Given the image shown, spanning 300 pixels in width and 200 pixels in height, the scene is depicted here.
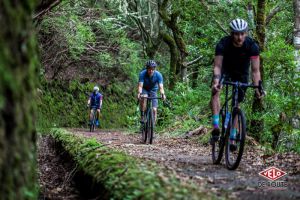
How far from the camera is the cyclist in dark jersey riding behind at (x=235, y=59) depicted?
22.2ft

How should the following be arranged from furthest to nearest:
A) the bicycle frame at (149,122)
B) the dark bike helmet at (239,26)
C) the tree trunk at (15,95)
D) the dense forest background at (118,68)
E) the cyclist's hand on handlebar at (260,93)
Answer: the bicycle frame at (149,122)
the dark bike helmet at (239,26)
the cyclist's hand on handlebar at (260,93)
the dense forest background at (118,68)
the tree trunk at (15,95)

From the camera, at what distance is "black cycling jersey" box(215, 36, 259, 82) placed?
6887 mm

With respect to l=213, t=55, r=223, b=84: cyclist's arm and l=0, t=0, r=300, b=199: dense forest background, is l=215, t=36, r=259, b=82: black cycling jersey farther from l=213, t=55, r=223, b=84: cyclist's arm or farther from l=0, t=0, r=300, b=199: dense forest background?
l=0, t=0, r=300, b=199: dense forest background

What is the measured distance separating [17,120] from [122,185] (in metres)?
2.01

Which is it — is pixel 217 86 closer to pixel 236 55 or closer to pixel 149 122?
pixel 236 55

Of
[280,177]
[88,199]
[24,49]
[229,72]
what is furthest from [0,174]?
[229,72]

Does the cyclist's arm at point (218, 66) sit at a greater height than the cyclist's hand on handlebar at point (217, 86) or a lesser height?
greater

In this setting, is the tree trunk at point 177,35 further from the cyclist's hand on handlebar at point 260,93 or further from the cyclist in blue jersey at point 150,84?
the cyclist's hand on handlebar at point 260,93

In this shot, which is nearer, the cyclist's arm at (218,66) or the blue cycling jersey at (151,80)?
the cyclist's arm at (218,66)

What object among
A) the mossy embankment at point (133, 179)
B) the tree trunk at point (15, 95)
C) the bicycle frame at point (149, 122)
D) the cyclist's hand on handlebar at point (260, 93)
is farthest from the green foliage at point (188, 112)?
the tree trunk at point (15, 95)

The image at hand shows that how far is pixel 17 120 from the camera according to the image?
3.05 m

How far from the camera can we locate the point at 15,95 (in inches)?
117

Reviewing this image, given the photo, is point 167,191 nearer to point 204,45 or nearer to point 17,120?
point 17,120

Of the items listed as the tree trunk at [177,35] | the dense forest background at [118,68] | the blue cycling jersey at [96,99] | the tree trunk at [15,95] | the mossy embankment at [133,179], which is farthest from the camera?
the tree trunk at [177,35]
